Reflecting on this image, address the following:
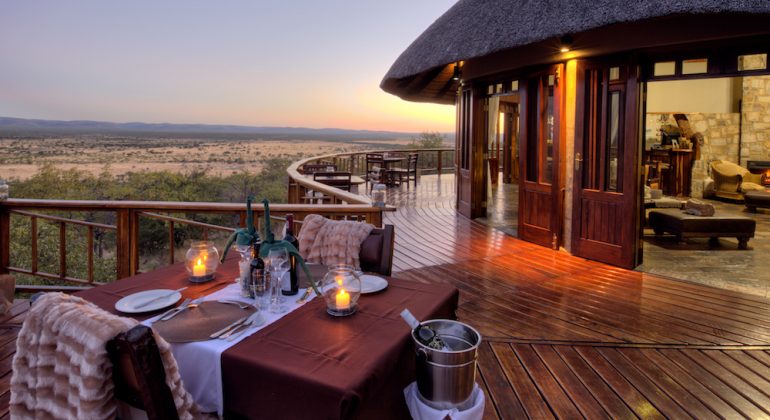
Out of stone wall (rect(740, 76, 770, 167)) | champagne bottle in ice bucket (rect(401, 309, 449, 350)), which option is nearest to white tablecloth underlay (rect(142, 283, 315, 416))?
champagne bottle in ice bucket (rect(401, 309, 449, 350))

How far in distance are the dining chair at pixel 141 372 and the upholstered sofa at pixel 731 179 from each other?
34.7 feet

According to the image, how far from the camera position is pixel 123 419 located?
48.0 inches

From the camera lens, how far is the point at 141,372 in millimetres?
1062

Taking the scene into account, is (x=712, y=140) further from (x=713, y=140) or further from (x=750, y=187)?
(x=750, y=187)

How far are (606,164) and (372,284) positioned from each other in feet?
13.0

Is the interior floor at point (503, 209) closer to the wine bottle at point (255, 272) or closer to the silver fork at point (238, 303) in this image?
the wine bottle at point (255, 272)

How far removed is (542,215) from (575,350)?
10.3ft

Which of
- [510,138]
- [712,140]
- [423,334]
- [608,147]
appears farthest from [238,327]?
[510,138]

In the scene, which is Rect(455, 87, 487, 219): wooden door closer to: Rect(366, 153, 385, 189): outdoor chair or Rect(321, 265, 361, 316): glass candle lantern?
Rect(366, 153, 385, 189): outdoor chair

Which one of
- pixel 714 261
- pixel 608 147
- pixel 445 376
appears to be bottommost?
pixel 714 261

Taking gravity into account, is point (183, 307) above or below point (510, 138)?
below

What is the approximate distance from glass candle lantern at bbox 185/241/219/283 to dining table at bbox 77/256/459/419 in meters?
0.16

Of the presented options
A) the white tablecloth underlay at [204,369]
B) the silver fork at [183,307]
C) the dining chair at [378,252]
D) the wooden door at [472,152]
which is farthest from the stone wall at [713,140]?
the white tablecloth underlay at [204,369]

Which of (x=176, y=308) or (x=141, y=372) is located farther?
(x=176, y=308)
